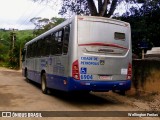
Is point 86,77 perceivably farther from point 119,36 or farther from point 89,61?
point 119,36

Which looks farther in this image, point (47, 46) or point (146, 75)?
point (47, 46)

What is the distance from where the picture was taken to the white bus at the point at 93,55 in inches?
410

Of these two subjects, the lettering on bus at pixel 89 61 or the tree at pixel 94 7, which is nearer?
the lettering on bus at pixel 89 61

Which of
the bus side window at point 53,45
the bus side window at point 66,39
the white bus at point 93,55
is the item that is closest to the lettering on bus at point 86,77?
the white bus at point 93,55

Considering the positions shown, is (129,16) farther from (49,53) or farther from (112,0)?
(49,53)

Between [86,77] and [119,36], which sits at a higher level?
[119,36]

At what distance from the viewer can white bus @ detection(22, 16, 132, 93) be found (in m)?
→ 10.4

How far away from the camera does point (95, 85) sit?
10523 millimetres

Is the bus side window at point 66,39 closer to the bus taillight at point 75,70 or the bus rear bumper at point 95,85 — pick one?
the bus taillight at point 75,70

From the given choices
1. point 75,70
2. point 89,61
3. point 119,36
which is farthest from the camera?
point 119,36

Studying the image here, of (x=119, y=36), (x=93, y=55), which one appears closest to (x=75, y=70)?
(x=93, y=55)

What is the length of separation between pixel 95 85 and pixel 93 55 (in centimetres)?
102

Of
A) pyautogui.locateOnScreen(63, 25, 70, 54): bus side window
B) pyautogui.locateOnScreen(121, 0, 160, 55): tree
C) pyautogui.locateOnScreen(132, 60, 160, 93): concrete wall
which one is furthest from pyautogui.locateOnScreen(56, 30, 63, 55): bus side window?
pyautogui.locateOnScreen(121, 0, 160, 55): tree

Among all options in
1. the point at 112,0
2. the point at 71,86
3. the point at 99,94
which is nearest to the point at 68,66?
the point at 71,86
